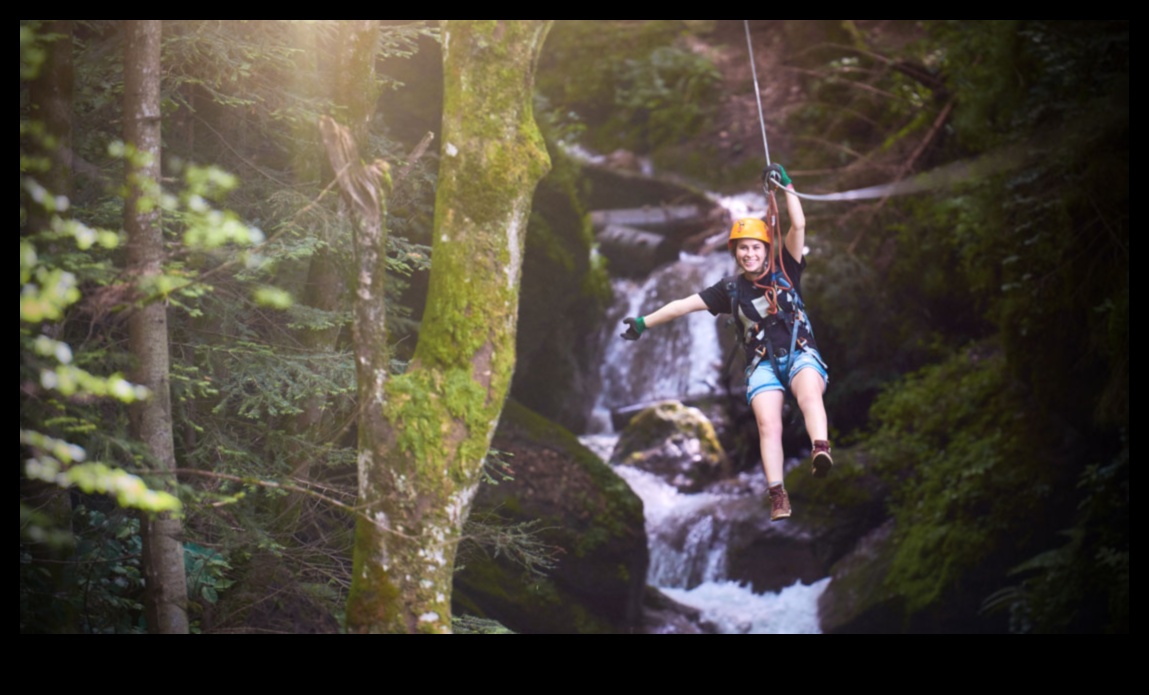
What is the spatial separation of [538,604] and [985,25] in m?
6.75

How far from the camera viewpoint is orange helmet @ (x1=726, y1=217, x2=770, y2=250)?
15.6ft

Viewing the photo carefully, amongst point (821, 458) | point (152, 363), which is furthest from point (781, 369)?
point (152, 363)

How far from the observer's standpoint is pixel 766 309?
473 centimetres

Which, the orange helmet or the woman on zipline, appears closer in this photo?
the woman on zipline

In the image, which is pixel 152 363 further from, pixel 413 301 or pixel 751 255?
pixel 413 301

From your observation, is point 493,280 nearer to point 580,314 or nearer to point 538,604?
point 538,604

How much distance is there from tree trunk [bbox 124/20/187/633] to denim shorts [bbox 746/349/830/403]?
273 cm

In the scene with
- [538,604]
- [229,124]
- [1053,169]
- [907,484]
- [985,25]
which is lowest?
[538,604]

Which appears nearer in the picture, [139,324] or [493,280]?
[493,280]

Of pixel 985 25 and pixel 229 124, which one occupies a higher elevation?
pixel 985 25

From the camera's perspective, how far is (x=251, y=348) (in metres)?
5.73

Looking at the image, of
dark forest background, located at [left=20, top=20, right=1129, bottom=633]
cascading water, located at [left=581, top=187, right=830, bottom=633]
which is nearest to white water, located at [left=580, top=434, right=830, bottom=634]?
cascading water, located at [left=581, top=187, right=830, bottom=633]

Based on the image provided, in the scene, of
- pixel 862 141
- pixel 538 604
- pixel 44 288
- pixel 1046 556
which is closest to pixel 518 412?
pixel 538 604

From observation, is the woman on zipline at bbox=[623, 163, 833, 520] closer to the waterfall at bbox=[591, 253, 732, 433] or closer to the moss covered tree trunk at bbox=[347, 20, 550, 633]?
the moss covered tree trunk at bbox=[347, 20, 550, 633]
